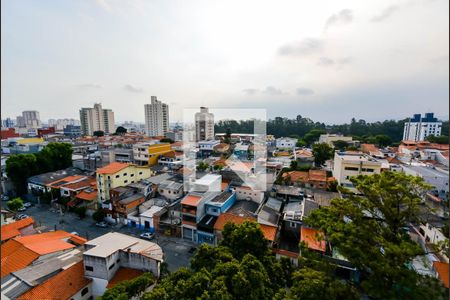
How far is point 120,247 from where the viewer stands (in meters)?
7.52

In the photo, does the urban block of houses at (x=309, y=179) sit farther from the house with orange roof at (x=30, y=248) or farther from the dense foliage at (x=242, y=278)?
the house with orange roof at (x=30, y=248)

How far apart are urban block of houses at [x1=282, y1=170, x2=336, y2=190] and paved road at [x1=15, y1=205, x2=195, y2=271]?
9.04 meters

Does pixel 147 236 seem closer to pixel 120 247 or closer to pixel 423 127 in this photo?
pixel 120 247

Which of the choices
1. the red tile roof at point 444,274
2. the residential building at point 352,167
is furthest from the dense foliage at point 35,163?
the residential building at point 352,167

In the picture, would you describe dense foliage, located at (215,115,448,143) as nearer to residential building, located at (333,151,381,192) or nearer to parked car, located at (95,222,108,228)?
residential building, located at (333,151,381,192)

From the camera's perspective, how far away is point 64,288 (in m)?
6.32

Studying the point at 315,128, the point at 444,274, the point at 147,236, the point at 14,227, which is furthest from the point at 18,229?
the point at 315,128

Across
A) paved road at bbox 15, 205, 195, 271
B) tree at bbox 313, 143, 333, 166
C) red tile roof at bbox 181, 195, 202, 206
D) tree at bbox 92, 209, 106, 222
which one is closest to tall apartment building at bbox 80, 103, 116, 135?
paved road at bbox 15, 205, 195, 271

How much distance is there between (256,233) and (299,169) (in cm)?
1374

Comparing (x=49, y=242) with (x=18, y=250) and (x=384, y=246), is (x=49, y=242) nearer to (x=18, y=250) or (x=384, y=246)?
(x=18, y=250)

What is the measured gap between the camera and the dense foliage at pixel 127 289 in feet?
16.3

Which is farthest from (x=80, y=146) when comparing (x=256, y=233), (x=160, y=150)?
(x=256, y=233)

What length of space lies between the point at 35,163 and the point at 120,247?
47.5 ft

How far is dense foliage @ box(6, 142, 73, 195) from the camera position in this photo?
50.5ft
